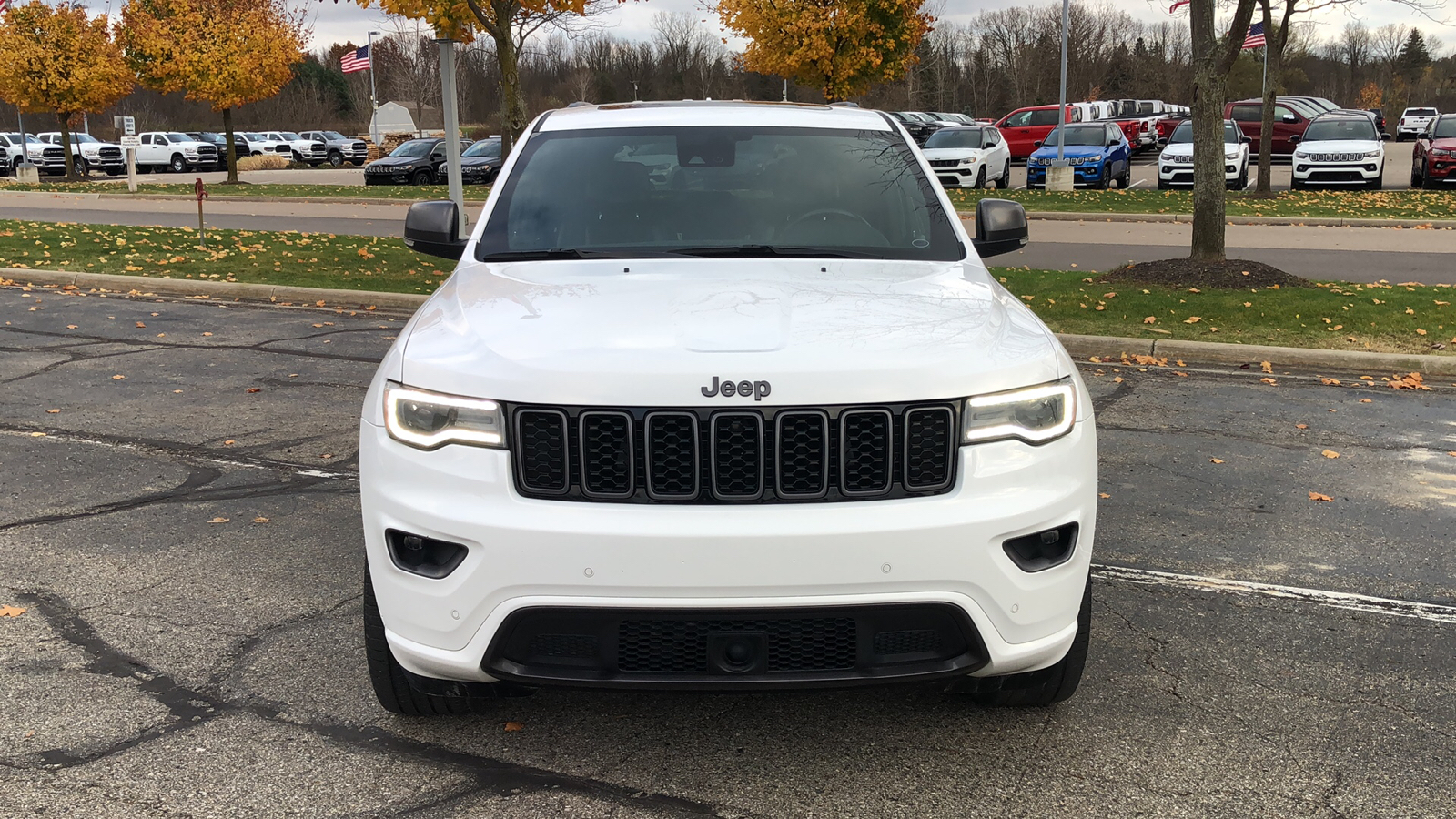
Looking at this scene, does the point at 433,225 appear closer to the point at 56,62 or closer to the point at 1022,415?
the point at 1022,415

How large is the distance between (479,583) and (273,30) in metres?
36.1

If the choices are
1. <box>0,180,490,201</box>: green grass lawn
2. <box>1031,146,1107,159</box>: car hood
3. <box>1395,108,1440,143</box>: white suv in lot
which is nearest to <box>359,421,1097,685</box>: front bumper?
<box>0,180,490,201</box>: green grass lawn

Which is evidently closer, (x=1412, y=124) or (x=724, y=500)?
(x=724, y=500)

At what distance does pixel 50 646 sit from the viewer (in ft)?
13.5

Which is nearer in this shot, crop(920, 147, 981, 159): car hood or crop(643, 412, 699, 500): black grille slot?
crop(643, 412, 699, 500): black grille slot

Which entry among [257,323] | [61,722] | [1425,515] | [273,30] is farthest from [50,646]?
[273,30]

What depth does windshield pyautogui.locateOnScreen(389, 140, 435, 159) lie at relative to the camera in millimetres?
35156

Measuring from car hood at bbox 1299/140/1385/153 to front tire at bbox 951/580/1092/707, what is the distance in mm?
25169

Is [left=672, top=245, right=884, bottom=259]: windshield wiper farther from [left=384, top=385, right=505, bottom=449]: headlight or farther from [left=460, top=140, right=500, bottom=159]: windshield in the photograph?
[left=460, top=140, right=500, bottom=159]: windshield

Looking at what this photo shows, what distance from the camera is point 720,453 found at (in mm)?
2953

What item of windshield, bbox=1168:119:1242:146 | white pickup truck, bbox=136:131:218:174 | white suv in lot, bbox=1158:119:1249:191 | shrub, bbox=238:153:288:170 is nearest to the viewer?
white suv in lot, bbox=1158:119:1249:191

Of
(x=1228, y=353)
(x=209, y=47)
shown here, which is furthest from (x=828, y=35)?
(x=1228, y=353)

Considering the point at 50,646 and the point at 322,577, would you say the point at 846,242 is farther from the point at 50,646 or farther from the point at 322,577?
the point at 50,646

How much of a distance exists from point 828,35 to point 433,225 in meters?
28.2
